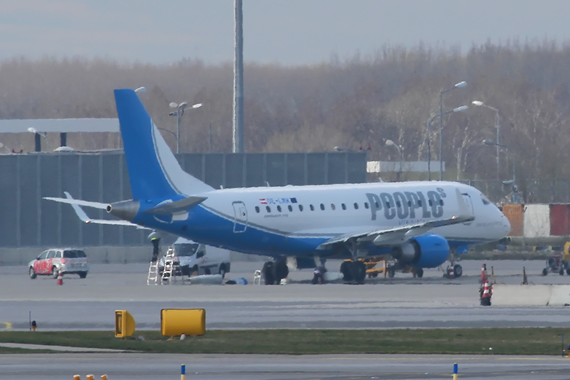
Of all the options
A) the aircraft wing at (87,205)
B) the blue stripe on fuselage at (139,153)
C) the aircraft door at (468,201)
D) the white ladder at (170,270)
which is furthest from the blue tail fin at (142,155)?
the aircraft door at (468,201)

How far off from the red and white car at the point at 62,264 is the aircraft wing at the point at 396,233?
48.7ft

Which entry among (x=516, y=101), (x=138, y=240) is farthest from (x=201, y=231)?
(x=516, y=101)

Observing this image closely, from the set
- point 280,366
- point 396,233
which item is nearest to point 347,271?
point 396,233

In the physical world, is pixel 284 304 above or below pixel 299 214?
below

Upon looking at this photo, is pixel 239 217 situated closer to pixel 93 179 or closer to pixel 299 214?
pixel 299 214

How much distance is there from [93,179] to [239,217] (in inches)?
1234

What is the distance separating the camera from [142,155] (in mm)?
46875

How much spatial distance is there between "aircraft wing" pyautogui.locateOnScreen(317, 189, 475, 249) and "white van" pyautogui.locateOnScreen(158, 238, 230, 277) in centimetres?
967

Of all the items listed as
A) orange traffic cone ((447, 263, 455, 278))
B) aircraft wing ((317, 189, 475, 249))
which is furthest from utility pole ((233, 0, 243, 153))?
orange traffic cone ((447, 263, 455, 278))

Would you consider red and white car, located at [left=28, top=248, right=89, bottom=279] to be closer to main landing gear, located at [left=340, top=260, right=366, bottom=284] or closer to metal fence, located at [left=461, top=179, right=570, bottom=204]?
main landing gear, located at [left=340, top=260, right=366, bottom=284]

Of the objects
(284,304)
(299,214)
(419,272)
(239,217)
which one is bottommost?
(284,304)

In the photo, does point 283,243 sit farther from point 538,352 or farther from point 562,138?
point 562,138

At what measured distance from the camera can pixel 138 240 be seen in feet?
257

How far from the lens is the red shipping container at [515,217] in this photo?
84562 mm
